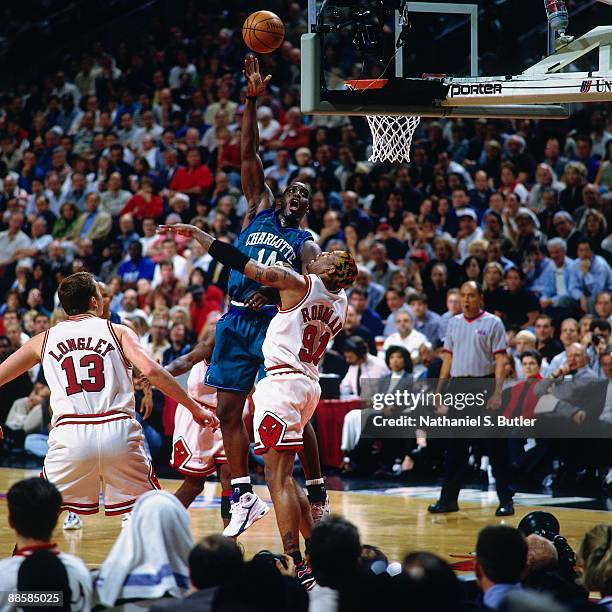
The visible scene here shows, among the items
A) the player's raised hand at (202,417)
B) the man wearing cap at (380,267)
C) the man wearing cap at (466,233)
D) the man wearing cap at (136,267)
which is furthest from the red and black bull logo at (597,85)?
the man wearing cap at (136,267)

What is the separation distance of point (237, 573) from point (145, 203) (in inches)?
525

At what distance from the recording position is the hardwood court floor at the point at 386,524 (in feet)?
26.5

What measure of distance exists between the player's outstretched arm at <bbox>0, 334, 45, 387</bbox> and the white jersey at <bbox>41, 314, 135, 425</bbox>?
0.04 m

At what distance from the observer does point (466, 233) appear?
13.6 meters

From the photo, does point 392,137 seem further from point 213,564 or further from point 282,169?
point 282,169

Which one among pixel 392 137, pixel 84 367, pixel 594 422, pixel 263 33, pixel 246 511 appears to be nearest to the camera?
pixel 84 367

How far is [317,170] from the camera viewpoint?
15945mm

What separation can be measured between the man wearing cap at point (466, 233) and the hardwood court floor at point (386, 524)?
356 centimetres

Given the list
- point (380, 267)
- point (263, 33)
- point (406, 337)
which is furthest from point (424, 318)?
point (263, 33)

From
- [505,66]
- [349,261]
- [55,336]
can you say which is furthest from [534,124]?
[55,336]

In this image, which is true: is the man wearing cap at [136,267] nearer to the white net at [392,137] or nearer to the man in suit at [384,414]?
the man in suit at [384,414]

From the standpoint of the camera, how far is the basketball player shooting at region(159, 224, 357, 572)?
680 cm

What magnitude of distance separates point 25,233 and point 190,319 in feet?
17.4

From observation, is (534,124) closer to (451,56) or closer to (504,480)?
(451,56)
